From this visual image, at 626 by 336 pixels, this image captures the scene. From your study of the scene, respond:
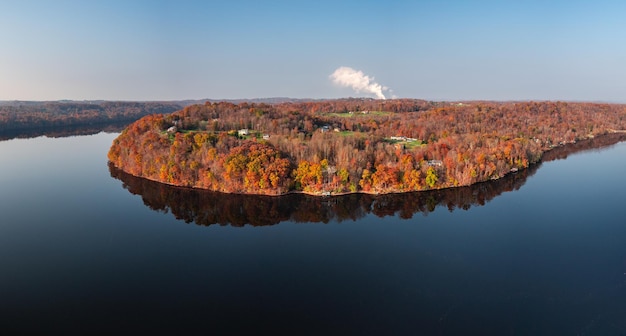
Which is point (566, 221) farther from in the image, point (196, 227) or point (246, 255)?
point (196, 227)

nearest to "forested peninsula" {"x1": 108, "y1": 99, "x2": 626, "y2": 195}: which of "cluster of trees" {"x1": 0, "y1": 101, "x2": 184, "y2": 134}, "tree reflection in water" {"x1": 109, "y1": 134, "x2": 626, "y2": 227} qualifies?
"tree reflection in water" {"x1": 109, "y1": 134, "x2": 626, "y2": 227}

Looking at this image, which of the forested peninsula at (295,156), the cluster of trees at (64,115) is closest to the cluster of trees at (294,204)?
the forested peninsula at (295,156)

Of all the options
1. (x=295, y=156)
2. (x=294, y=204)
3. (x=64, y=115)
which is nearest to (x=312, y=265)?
(x=294, y=204)

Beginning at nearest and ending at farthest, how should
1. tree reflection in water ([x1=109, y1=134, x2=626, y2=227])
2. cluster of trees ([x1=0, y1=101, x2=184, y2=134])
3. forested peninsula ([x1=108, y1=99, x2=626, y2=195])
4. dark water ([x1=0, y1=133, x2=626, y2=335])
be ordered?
dark water ([x1=0, y1=133, x2=626, y2=335]) → tree reflection in water ([x1=109, y1=134, x2=626, y2=227]) → forested peninsula ([x1=108, y1=99, x2=626, y2=195]) → cluster of trees ([x1=0, y1=101, x2=184, y2=134])

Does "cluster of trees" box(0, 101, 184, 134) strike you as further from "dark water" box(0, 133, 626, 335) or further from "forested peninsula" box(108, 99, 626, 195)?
"dark water" box(0, 133, 626, 335)

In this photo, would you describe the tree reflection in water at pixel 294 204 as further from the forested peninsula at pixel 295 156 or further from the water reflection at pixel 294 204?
the forested peninsula at pixel 295 156

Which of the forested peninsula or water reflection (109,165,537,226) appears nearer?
water reflection (109,165,537,226)

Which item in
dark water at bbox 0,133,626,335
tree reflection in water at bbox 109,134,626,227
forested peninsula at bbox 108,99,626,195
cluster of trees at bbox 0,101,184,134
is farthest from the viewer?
cluster of trees at bbox 0,101,184,134
